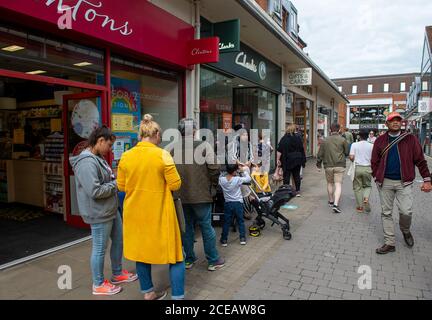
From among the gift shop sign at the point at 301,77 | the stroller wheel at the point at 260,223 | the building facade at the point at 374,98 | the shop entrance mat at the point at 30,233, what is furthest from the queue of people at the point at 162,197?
the building facade at the point at 374,98

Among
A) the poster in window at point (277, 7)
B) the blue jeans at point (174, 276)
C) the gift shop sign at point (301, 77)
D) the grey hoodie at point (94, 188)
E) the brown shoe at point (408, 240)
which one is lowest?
the brown shoe at point (408, 240)

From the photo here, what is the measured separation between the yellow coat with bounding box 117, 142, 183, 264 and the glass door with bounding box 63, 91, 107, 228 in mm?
2542

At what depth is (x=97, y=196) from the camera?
3105 mm

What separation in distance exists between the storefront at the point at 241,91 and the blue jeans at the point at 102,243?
5.02 metres

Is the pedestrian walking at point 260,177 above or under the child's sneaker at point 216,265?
above

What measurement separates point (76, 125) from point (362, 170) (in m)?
5.46

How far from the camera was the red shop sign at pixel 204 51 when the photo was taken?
21.5 feet

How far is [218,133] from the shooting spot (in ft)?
30.5

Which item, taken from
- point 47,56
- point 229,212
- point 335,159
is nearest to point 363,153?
point 335,159

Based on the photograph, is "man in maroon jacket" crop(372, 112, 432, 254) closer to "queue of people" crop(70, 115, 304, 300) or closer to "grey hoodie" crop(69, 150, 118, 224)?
"queue of people" crop(70, 115, 304, 300)

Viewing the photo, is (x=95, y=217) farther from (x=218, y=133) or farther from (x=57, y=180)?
(x=218, y=133)

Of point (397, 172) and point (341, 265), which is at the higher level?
point (397, 172)

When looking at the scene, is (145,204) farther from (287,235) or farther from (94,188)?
(287,235)

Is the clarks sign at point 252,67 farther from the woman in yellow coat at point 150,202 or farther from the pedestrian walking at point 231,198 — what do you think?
the woman in yellow coat at point 150,202
